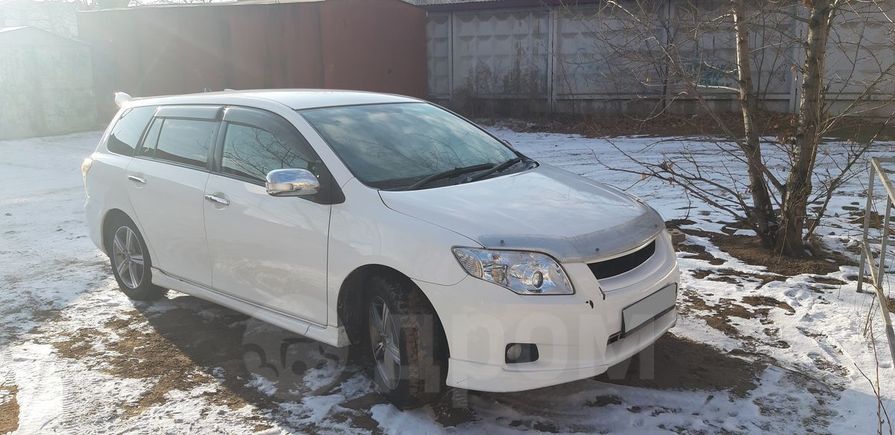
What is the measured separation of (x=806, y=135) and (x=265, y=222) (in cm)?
425

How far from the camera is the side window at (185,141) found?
15.1 feet

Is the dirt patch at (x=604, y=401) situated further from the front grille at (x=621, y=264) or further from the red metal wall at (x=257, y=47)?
Answer: the red metal wall at (x=257, y=47)

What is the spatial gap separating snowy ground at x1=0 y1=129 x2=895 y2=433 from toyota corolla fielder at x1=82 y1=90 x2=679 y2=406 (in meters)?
0.32

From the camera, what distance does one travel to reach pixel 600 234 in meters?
3.44

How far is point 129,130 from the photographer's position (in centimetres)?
539

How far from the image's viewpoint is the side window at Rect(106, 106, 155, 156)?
17.3ft

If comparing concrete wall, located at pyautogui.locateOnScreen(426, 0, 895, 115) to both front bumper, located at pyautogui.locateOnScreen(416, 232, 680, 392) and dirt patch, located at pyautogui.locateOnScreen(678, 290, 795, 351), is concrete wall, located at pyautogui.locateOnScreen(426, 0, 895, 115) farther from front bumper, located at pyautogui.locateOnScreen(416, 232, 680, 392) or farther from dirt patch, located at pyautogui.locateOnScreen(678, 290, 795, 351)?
front bumper, located at pyautogui.locateOnScreen(416, 232, 680, 392)

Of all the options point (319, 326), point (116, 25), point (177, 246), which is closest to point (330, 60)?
point (116, 25)

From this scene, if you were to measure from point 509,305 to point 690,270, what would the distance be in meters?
2.99

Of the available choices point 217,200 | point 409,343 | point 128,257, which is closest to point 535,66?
point 128,257

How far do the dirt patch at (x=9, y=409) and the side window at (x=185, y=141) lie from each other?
1.68 m

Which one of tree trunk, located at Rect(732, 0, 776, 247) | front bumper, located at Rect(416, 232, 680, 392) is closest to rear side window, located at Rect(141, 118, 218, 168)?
front bumper, located at Rect(416, 232, 680, 392)

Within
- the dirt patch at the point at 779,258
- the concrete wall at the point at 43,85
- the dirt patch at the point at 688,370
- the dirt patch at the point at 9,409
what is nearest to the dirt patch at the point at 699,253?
the dirt patch at the point at 779,258

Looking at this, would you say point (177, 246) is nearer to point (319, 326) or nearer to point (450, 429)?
point (319, 326)
